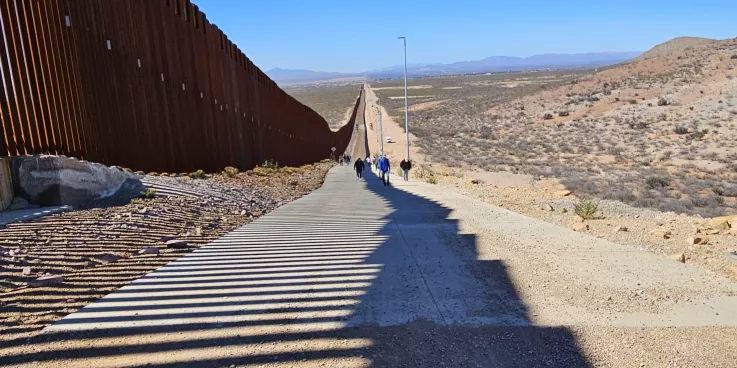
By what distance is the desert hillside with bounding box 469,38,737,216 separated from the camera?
Answer: 848 inches

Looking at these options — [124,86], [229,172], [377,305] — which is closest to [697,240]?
[377,305]

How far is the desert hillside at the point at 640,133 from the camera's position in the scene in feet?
70.7

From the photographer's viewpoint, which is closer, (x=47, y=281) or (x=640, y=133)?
(x=47, y=281)

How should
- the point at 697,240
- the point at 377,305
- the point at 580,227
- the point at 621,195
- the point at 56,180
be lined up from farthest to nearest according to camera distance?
the point at 621,195 → the point at 580,227 → the point at 697,240 → the point at 56,180 → the point at 377,305

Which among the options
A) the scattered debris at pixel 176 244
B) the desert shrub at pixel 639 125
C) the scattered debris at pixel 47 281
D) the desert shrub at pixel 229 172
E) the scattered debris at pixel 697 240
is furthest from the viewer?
the desert shrub at pixel 639 125

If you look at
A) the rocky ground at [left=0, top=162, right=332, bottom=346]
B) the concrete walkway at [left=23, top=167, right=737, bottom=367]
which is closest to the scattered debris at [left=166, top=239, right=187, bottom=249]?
the rocky ground at [left=0, top=162, right=332, bottom=346]

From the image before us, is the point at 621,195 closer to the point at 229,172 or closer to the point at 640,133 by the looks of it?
the point at 229,172

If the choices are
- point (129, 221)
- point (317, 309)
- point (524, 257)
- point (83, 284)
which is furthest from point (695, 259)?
point (129, 221)

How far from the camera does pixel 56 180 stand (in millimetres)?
6762

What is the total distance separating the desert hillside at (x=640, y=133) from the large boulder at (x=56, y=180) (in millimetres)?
16631

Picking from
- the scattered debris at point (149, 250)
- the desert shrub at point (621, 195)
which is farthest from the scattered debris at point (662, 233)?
the desert shrub at point (621, 195)

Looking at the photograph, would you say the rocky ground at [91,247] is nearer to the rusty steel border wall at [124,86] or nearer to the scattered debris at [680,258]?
the rusty steel border wall at [124,86]

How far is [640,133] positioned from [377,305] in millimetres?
42909

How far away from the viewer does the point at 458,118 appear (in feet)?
235
